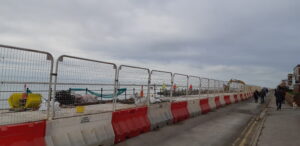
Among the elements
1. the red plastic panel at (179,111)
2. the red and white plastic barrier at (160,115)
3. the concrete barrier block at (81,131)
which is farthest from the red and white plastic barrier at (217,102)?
the concrete barrier block at (81,131)

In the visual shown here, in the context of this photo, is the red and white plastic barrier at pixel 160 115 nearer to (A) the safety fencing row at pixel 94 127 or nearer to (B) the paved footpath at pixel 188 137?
(A) the safety fencing row at pixel 94 127

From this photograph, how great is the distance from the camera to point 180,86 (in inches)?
411

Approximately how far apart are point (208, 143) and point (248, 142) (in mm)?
1236

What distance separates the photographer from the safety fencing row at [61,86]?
3.66m

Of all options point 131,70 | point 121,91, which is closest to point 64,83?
point 121,91

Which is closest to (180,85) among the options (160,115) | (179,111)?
(179,111)

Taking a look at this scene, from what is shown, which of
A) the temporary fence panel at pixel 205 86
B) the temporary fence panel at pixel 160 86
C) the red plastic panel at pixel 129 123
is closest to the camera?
the red plastic panel at pixel 129 123

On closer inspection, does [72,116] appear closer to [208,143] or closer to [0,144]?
[0,144]

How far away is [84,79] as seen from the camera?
16.4 ft

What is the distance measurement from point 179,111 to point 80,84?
18.8 feet

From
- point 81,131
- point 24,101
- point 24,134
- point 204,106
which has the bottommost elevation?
point 204,106

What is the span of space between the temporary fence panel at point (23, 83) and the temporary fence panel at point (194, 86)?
8436mm

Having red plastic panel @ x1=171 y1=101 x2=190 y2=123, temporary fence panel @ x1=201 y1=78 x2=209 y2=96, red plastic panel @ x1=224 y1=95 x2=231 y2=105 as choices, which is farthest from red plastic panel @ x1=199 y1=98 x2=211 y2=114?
A: red plastic panel @ x1=224 y1=95 x2=231 y2=105

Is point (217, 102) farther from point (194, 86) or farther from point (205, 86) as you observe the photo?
point (194, 86)
